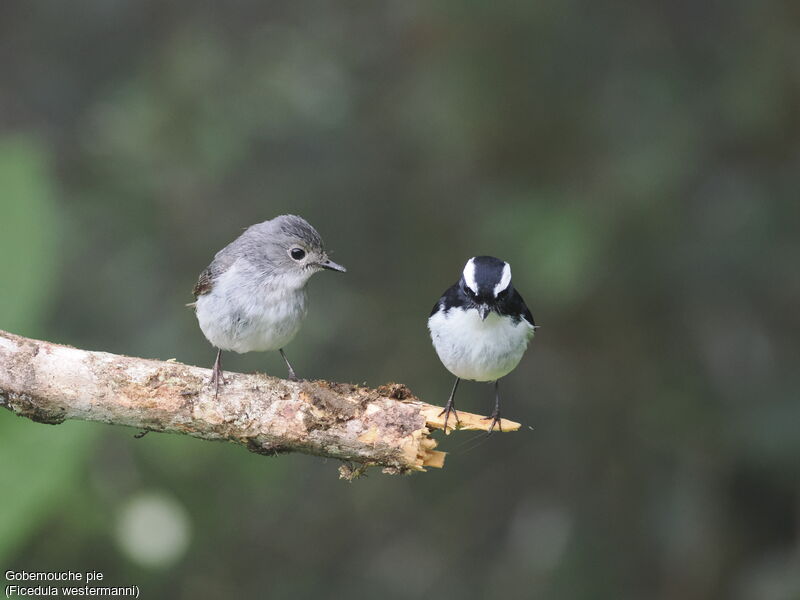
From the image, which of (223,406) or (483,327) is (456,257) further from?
(223,406)

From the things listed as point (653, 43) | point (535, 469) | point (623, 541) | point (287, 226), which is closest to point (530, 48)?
point (653, 43)

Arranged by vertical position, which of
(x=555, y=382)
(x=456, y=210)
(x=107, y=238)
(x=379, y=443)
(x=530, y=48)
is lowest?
(x=379, y=443)

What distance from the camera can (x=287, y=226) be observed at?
4.36 m

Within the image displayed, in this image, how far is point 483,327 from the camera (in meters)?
4.17

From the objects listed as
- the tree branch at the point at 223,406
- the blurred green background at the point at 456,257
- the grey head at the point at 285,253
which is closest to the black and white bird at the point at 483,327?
the tree branch at the point at 223,406

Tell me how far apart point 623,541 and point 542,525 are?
0.51 meters

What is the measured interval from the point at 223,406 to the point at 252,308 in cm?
53

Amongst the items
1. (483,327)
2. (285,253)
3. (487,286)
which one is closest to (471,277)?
(487,286)

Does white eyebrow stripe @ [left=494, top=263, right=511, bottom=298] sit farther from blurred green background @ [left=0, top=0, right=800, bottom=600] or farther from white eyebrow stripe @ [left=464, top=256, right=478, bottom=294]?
blurred green background @ [left=0, top=0, right=800, bottom=600]

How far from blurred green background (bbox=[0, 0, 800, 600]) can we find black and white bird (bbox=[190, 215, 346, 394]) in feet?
3.29

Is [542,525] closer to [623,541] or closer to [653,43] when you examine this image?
[623,541]

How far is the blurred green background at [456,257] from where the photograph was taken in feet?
18.5

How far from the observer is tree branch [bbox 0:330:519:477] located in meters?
3.69

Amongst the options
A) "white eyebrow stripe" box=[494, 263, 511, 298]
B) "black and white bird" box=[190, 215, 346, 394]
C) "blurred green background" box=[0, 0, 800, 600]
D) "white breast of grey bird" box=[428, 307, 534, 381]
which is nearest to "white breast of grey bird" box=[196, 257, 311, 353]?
"black and white bird" box=[190, 215, 346, 394]
